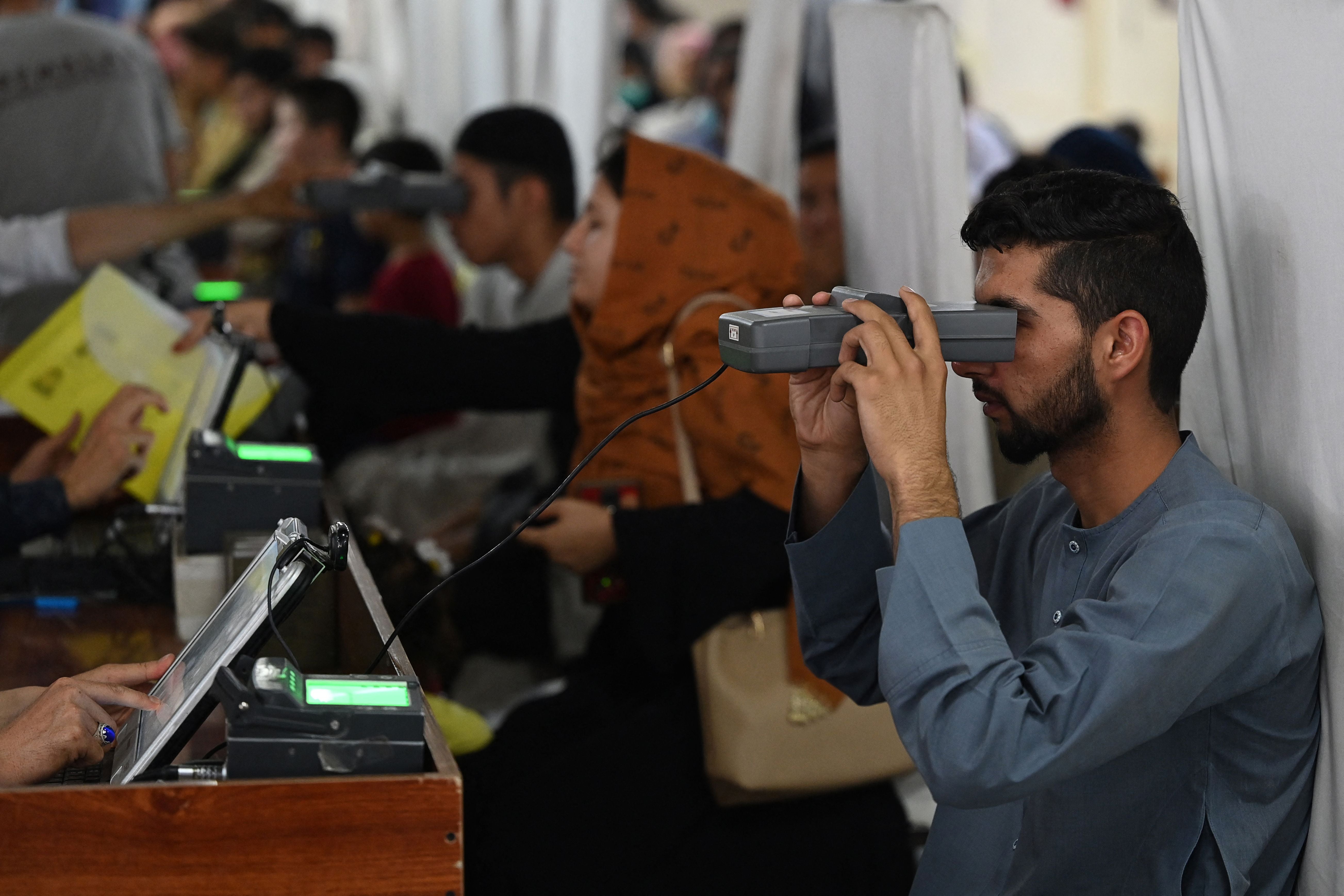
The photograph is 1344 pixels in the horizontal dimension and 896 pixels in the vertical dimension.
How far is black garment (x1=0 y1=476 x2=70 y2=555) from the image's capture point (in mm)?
2182

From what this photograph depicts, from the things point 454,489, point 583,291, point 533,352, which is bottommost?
point 454,489

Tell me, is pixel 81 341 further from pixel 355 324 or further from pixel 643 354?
pixel 643 354

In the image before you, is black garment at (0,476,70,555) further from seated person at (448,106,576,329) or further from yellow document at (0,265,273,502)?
seated person at (448,106,576,329)

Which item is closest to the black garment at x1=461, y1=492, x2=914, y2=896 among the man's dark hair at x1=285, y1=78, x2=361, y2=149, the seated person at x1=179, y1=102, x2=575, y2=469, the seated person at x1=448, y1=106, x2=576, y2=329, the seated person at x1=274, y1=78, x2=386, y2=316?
the seated person at x1=179, y1=102, x2=575, y2=469

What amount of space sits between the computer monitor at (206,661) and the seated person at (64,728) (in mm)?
24

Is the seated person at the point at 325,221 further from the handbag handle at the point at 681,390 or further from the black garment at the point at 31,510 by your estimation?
the handbag handle at the point at 681,390

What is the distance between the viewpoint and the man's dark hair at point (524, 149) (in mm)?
3426

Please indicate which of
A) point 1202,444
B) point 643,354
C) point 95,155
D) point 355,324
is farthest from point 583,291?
point 95,155

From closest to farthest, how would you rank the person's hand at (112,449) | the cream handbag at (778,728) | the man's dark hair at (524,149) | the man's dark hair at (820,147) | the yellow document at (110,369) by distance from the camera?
the cream handbag at (778,728) < the person's hand at (112,449) < the yellow document at (110,369) < the man's dark hair at (820,147) < the man's dark hair at (524,149)

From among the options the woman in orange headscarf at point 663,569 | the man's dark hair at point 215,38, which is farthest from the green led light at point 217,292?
the man's dark hair at point 215,38

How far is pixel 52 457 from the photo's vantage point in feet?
8.18

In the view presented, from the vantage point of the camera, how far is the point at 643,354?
2.39 metres

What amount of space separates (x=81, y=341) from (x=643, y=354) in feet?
3.40

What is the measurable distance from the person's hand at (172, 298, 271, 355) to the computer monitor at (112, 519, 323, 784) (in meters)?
1.22
